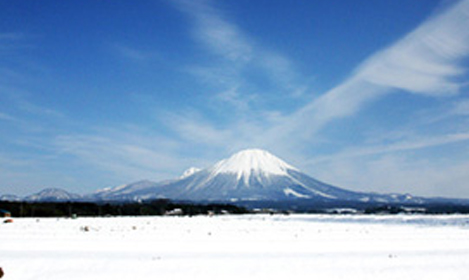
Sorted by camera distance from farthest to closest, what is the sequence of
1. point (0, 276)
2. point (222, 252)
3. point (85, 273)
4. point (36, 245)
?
point (36, 245) < point (222, 252) < point (85, 273) < point (0, 276)

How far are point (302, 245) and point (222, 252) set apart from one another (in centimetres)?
390

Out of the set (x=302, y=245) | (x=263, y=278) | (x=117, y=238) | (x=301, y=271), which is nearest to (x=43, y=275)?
(x=263, y=278)

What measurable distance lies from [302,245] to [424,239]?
6.45 meters

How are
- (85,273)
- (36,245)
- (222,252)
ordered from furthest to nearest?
(36,245)
(222,252)
(85,273)

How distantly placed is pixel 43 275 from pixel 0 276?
42.0 inches

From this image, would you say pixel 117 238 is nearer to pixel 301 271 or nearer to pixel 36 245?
pixel 36 245

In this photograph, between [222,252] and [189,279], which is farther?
[222,252]

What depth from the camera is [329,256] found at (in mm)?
14648

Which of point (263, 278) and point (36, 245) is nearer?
point (263, 278)

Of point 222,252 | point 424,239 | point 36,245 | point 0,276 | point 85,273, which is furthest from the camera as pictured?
point 424,239

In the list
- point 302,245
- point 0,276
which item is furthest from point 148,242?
point 0,276

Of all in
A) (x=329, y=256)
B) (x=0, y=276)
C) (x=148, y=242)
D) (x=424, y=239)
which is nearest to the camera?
(x=0, y=276)

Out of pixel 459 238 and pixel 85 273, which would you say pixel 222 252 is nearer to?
pixel 85 273

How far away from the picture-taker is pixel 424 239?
20172 mm
